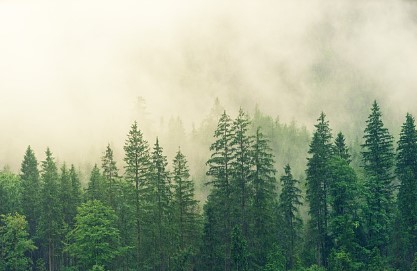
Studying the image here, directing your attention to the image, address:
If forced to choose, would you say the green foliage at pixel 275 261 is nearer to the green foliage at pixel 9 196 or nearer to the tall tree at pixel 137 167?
the tall tree at pixel 137 167

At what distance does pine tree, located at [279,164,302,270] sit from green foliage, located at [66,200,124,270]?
20.2 m

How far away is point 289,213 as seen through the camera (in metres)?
61.8

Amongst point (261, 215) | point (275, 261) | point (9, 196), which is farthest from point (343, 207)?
point (9, 196)

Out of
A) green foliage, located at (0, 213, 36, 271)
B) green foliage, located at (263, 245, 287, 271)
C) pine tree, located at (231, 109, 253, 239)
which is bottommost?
green foliage, located at (263, 245, 287, 271)

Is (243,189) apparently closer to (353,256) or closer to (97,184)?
(353,256)

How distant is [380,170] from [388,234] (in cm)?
754

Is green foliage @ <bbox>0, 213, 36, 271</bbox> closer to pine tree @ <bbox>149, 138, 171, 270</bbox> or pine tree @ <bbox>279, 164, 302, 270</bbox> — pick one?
pine tree @ <bbox>149, 138, 171, 270</bbox>

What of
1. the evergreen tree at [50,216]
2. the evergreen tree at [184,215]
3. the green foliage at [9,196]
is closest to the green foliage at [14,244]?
the evergreen tree at [50,216]

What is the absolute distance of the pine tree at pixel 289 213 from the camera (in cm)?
6109

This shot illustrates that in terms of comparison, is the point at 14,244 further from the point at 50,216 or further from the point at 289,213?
the point at 289,213

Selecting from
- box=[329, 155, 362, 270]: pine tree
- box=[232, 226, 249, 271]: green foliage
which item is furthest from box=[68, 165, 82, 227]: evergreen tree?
box=[329, 155, 362, 270]: pine tree

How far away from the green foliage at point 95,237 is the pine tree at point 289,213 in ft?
66.1

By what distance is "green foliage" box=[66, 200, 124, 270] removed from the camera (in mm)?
57125

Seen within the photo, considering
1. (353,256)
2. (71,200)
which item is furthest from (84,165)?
(353,256)
